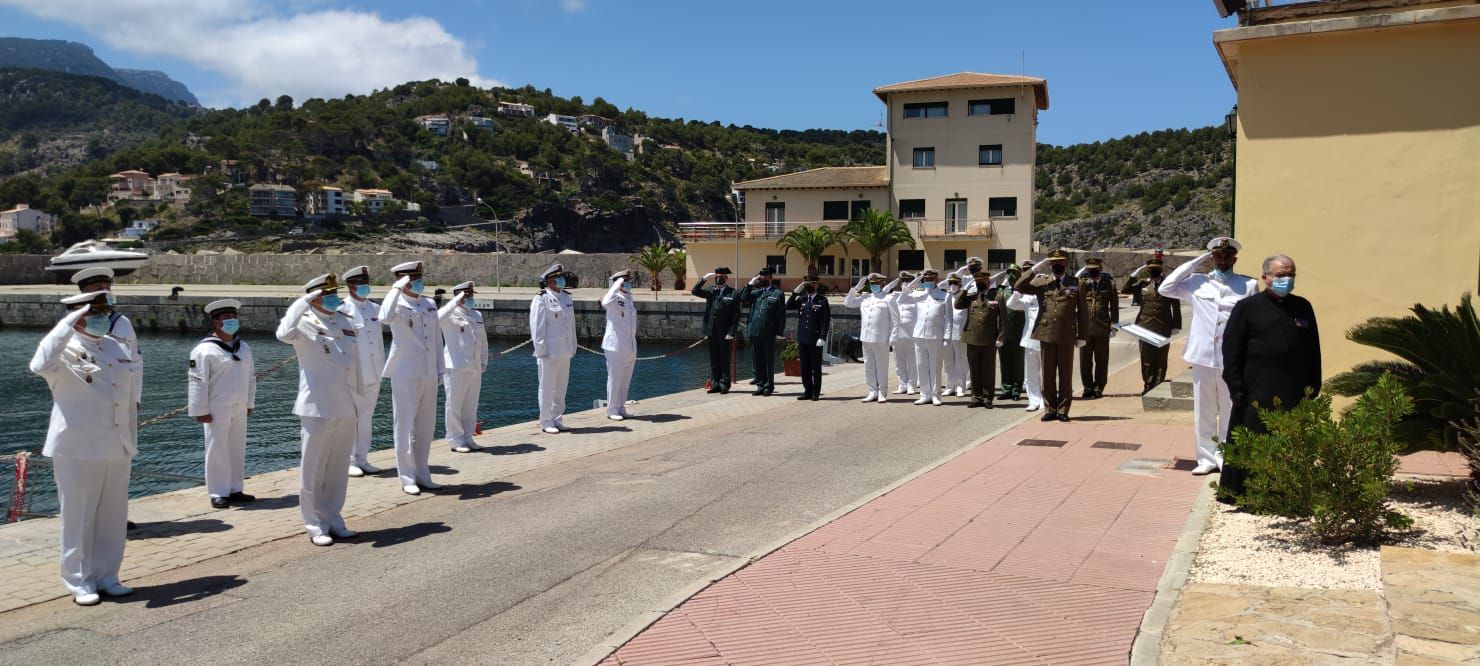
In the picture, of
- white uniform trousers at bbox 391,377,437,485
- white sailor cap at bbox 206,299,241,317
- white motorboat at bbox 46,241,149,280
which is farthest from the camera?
white uniform trousers at bbox 391,377,437,485

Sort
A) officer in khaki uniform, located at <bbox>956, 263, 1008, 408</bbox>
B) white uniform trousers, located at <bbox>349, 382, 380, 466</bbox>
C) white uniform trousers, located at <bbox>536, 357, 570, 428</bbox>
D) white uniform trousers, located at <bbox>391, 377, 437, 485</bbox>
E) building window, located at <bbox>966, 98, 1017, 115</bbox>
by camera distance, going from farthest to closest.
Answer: building window, located at <bbox>966, 98, 1017, 115</bbox> < officer in khaki uniform, located at <bbox>956, 263, 1008, 408</bbox> < white uniform trousers, located at <bbox>536, 357, 570, 428</bbox> < white uniform trousers, located at <bbox>391, 377, 437, 485</bbox> < white uniform trousers, located at <bbox>349, 382, 380, 466</bbox>

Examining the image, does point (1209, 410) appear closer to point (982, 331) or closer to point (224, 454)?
point (982, 331)

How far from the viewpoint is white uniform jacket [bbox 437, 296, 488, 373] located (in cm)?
1119

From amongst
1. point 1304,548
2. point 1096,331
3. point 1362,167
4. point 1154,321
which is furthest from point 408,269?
point 1154,321

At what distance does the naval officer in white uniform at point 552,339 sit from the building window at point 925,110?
151ft

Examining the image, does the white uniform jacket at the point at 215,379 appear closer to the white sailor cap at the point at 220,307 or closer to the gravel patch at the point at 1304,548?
the white sailor cap at the point at 220,307

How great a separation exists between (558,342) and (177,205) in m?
100.0

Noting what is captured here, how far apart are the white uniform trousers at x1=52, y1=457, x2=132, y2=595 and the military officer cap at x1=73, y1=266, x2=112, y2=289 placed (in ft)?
3.65

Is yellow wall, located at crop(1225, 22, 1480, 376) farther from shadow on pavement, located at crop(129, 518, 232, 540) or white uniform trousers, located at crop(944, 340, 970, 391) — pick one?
shadow on pavement, located at crop(129, 518, 232, 540)

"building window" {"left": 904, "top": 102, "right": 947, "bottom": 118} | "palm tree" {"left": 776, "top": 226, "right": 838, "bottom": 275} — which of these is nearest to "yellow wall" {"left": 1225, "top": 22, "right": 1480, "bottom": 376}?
"palm tree" {"left": 776, "top": 226, "right": 838, "bottom": 275}

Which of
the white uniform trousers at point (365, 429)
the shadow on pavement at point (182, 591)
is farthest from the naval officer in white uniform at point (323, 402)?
the shadow on pavement at point (182, 591)

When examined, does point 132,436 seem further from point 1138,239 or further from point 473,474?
point 1138,239

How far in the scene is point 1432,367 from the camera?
7.38 meters

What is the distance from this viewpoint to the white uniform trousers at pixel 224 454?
8.91 m
